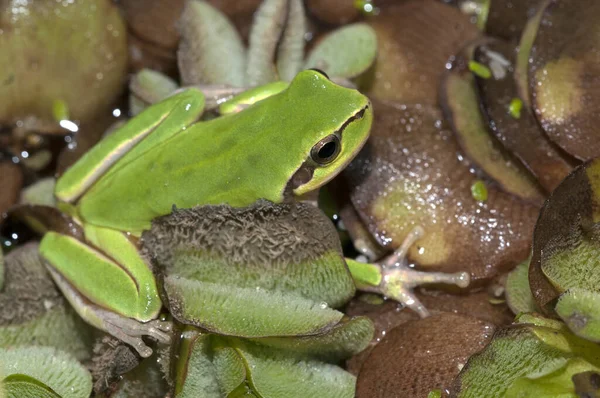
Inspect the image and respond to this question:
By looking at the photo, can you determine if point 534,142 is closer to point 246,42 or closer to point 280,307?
point 280,307

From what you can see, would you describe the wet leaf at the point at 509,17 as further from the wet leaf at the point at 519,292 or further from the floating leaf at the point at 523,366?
the floating leaf at the point at 523,366

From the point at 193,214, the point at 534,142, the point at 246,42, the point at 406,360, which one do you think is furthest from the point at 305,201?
the point at 246,42

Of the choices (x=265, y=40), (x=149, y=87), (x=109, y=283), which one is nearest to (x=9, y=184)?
(x=149, y=87)

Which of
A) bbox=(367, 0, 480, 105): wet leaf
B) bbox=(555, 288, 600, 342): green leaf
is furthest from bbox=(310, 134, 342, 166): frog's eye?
bbox=(555, 288, 600, 342): green leaf

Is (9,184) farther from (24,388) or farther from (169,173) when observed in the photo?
(24,388)

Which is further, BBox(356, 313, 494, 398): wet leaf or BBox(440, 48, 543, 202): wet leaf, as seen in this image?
BBox(440, 48, 543, 202): wet leaf

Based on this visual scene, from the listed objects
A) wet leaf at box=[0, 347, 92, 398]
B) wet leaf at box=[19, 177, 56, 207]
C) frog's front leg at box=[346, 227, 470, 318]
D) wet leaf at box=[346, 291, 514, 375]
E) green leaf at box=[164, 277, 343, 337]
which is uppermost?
green leaf at box=[164, 277, 343, 337]

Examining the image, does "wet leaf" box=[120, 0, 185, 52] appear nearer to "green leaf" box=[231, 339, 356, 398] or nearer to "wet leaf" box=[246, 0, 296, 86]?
"wet leaf" box=[246, 0, 296, 86]
